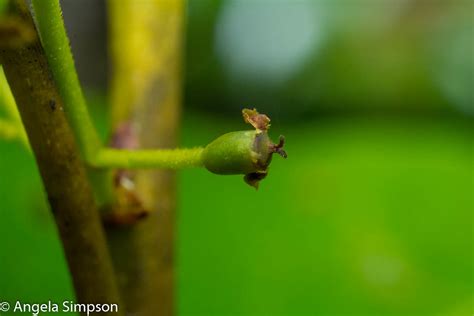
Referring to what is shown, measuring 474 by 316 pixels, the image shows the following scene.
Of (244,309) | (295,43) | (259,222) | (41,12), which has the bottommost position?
(41,12)

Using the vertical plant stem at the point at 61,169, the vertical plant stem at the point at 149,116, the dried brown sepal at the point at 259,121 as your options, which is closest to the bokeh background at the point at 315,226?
the vertical plant stem at the point at 149,116

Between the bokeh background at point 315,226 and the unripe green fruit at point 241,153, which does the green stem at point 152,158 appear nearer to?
the unripe green fruit at point 241,153

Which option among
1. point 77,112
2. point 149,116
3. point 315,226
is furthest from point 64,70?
point 315,226

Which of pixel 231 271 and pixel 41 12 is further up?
pixel 231 271

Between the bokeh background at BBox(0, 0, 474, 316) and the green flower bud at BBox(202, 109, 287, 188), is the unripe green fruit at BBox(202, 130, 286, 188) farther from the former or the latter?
the bokeh background at BBox(0, 0, 474, 316)

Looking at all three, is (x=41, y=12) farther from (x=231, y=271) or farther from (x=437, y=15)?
(x=437, y=15)

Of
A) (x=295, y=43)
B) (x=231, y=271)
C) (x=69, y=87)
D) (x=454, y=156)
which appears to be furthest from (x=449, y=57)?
(x=69, y=87)

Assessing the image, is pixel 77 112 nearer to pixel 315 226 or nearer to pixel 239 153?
pixel 239 153
